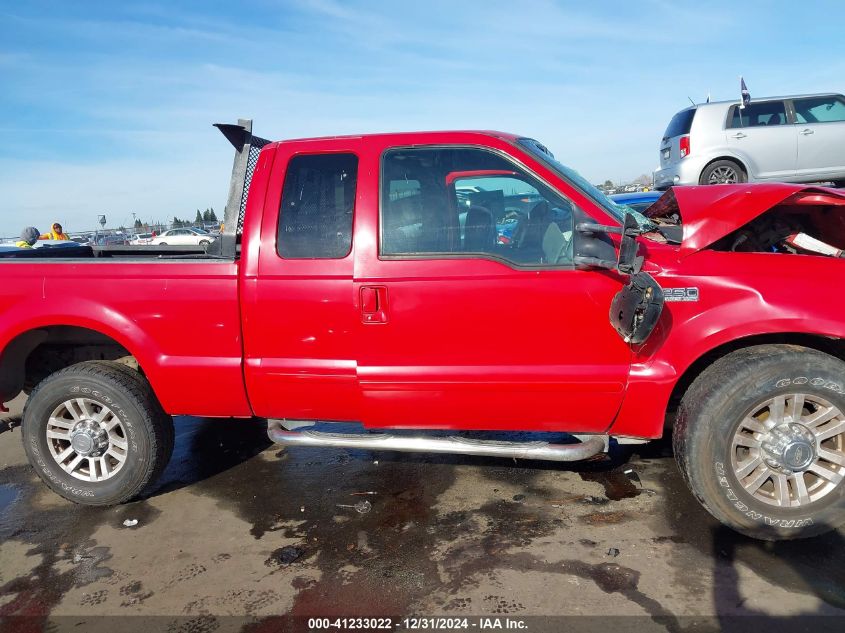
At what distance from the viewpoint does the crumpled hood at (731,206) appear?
9.52 ft

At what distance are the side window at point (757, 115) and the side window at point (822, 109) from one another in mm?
292

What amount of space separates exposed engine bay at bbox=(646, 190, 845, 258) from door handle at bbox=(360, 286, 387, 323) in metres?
1.49

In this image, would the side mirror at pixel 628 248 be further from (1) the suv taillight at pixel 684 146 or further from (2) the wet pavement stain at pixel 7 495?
(1) the suv taillight at pixel 684 146

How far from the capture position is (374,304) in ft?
10.1

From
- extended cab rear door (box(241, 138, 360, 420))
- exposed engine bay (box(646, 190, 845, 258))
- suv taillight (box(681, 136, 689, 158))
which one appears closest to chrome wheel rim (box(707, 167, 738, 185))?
suv taillight (box(681, 136, 689, 158))

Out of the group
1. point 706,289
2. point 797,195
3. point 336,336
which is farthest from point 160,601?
point 797,195

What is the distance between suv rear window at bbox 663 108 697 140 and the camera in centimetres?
980

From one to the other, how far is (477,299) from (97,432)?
2417mm

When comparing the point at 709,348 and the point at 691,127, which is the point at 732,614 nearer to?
the point at 709,348

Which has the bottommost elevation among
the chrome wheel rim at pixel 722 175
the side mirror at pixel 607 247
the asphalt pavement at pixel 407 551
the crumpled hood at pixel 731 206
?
the asphalt pavement at pixel 407 551

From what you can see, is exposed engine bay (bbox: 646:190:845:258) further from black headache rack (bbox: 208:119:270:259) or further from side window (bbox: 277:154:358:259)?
black headache rack (bbox: 208:119:270:259)

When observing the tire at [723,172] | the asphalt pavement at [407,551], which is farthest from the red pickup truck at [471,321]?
the tire at [723,172]

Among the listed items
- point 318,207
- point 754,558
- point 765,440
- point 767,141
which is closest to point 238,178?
point 318,207

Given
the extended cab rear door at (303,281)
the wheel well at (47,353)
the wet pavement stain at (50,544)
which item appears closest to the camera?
the wet pavement stain at (50,544)
